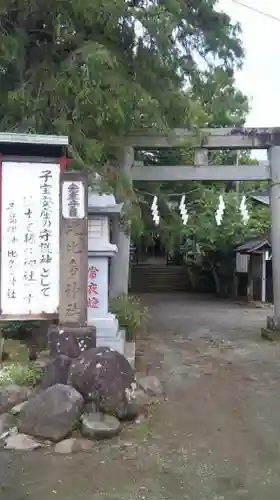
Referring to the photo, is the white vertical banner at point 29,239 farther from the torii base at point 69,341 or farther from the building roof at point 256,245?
the building roof at point 256,245

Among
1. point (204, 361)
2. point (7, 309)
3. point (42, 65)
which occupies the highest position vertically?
point (42, 65)

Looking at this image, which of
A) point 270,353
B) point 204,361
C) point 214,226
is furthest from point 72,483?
point 214,226

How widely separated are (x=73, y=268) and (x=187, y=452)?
2.44m

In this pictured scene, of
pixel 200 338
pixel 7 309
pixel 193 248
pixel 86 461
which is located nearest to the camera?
pixel 86 461

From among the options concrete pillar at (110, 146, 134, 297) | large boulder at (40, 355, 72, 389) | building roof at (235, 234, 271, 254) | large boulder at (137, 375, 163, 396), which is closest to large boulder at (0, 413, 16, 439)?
large boulder at (40, 355, 72, 389)

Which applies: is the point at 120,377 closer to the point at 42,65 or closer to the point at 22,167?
the point at 22,167

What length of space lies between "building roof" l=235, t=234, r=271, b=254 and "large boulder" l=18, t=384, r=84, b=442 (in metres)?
16.2

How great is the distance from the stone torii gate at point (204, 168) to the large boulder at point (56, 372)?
4.83 meters

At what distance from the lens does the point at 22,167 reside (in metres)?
6.57

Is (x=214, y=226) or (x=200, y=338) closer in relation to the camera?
(x=200, y=338)

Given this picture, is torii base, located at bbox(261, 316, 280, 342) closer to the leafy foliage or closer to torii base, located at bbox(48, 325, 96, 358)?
the leafy foliage

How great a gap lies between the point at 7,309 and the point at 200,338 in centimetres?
644

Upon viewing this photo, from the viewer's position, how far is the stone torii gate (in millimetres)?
10922

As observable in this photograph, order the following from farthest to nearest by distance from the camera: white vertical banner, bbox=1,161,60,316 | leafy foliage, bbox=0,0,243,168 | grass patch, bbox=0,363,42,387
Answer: leafy foliage, bbox=0,0,243,168, white vertical banner, bbox=1,161,60,316, grass patch, bbox=0,363,42,387
